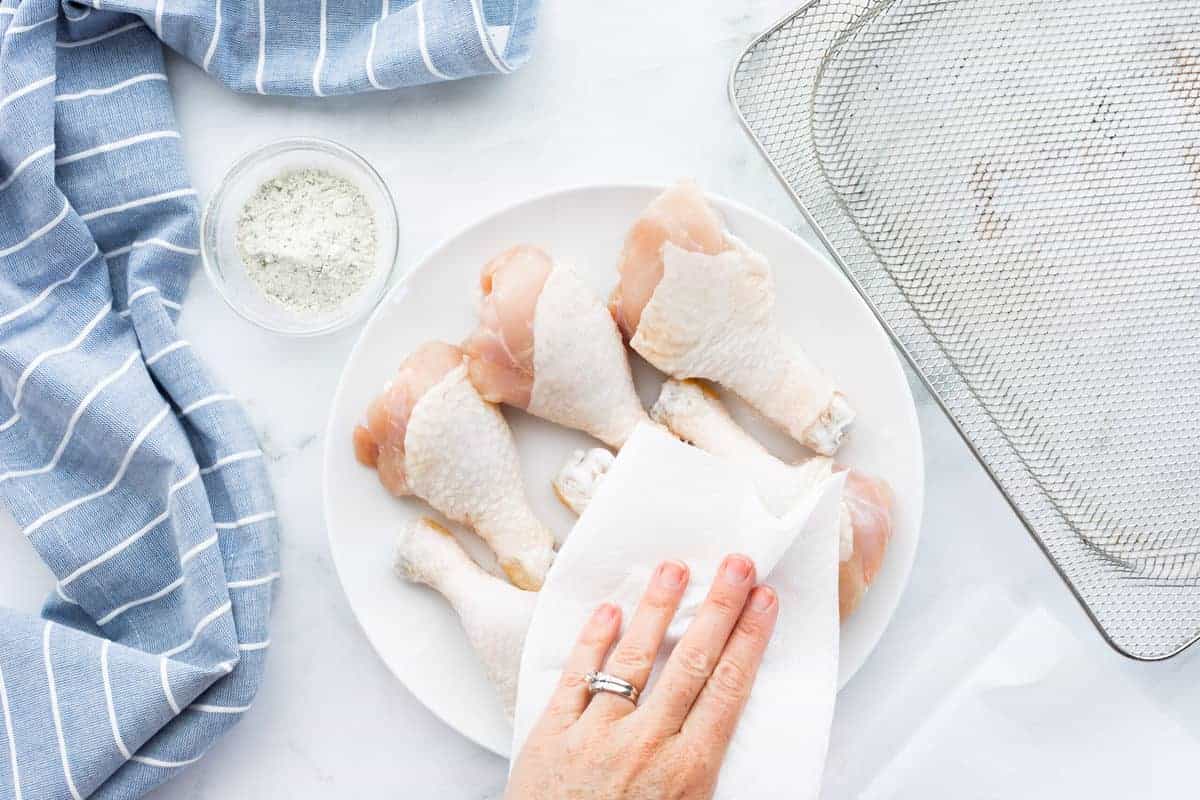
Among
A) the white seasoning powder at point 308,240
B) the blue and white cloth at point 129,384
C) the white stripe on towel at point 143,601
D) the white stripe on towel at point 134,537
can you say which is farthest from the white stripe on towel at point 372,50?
the white stripe on towel at point 143,601

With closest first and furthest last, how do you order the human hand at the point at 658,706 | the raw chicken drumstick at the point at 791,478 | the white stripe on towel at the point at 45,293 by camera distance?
the human hand at the point at 658,706 < the raw chicken drumstick at the point at 791,478 < the white stripe on towel at the point at 45,293

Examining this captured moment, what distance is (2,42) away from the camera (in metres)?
1.09

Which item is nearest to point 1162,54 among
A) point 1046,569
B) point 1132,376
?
point 1132,376

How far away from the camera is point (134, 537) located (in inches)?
43.6

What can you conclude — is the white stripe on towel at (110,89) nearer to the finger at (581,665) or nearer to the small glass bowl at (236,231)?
the small glass bowl at (236,231)

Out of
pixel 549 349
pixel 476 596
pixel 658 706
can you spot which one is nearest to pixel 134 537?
pixel 476 596

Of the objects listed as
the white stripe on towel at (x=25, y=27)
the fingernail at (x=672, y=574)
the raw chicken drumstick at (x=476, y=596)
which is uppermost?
the white stripe on towel at (x=25, y=27)

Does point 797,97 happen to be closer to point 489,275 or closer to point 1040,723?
point 489,275

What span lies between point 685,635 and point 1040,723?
1.53 feet

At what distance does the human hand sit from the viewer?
87 centimetres

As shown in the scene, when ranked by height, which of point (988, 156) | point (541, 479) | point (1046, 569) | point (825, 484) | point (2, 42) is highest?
point (2, 42)

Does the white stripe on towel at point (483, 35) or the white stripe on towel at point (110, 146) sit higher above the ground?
the white stripe on towel at point (483, 35)

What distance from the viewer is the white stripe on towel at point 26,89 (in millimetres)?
1080

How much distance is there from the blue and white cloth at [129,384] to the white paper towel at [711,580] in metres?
0.35
